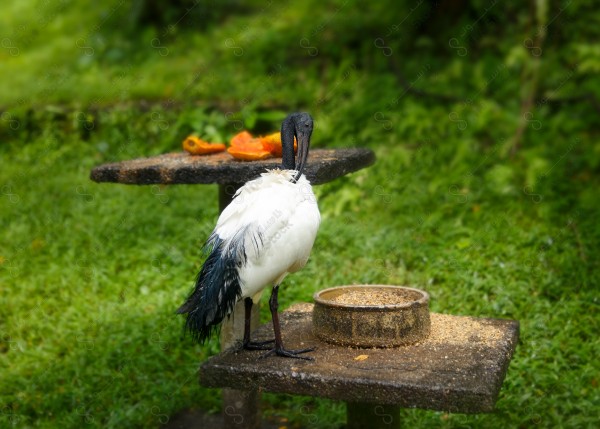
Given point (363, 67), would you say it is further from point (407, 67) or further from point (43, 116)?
point (43, 116)

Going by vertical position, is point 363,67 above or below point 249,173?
above

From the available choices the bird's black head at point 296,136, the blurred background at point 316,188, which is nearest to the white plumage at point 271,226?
the bird's black head at point 296,136

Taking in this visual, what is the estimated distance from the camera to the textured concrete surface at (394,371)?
3277 mm

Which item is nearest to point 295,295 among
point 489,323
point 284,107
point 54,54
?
point 489,323

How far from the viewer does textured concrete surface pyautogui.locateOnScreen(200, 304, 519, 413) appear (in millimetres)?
3277

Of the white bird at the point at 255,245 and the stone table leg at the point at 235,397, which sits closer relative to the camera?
the white bird at the point at 255,245

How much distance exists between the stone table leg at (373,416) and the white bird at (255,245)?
2.22 feet

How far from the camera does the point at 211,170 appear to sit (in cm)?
420

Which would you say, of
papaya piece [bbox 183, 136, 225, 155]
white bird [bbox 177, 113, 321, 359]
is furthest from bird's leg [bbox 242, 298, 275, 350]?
papaya piece [bbox 183, 136, 225, 155]

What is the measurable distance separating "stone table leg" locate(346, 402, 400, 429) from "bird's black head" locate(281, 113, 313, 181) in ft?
4.49

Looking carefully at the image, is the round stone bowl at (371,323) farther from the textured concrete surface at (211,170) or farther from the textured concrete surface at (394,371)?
the textured concrete surface at (211,170)

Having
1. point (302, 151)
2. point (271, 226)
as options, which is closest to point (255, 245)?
point (271, 226)

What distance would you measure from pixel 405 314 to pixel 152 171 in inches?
61.3

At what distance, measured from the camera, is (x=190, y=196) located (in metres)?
7.80
